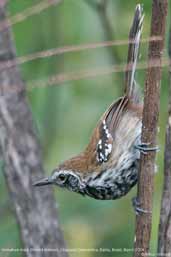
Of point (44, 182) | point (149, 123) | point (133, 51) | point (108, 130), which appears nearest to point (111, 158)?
point (108, 130)

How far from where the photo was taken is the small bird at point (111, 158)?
4391 millimetres

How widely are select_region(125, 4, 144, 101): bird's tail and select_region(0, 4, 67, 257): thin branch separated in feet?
2.17

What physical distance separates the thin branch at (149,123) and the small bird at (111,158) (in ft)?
3.39

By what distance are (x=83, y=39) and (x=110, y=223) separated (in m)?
1.45

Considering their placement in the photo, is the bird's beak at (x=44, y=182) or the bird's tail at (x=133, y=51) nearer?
the bird's tail at (x=133, y=51)

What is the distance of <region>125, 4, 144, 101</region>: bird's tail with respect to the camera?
13.2ft

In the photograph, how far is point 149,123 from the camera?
305 cm

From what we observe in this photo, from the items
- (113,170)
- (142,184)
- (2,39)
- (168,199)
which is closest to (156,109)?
(142,184)

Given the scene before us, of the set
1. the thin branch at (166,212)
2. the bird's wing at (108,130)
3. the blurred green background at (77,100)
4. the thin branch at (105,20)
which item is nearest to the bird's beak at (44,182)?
the bird's wing at (108,130)

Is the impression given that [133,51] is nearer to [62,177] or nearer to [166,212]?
[62,177]

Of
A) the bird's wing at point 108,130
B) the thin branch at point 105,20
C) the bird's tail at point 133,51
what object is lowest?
the bird's wing at point 108,130

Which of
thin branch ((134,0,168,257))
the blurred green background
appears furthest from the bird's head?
thin branch ((134,0,168,257))

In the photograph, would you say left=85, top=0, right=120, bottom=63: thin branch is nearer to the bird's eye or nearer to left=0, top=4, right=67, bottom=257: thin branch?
left=0, top=4, right=67, bottom=257: thin branch

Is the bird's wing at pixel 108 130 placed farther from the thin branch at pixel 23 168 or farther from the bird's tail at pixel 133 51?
the thin branch at pixel 23 168
